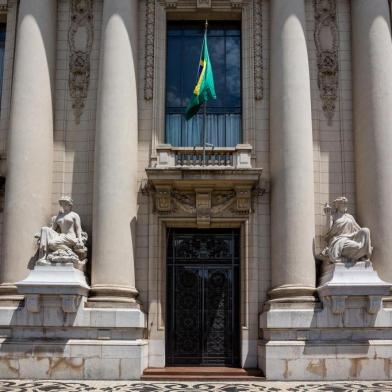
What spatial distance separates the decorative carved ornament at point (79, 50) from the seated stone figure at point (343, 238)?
7770mm

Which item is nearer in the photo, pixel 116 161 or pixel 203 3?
pixel 116 161

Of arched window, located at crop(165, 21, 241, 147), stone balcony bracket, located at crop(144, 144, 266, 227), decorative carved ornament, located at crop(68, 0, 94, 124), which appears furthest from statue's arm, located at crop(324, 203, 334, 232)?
decorative carved ornament, located at crop(68, 0, 94, 124)

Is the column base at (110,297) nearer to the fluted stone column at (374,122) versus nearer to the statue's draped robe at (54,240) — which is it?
the statue's draped robe at (54,240)

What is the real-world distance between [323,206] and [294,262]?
82.9 inches

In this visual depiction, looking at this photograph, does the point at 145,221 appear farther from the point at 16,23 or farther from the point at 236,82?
the point at 16,23

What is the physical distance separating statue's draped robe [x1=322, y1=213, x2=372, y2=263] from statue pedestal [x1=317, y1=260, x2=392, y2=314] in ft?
0.75

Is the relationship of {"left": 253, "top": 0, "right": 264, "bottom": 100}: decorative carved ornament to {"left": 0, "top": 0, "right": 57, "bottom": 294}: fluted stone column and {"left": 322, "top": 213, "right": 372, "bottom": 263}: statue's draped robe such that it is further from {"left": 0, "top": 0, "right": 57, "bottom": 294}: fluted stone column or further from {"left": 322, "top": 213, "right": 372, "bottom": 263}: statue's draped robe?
{"left": 0, "top": 0, "right": 57, "bottom": 294}: fluted stone column

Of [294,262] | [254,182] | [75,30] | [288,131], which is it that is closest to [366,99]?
[288,131]

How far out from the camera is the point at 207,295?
60.8 feet

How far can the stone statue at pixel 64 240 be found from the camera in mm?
16844

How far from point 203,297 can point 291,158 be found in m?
4.58

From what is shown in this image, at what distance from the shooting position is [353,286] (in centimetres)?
1622


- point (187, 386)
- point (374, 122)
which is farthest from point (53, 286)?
point (374, 122)

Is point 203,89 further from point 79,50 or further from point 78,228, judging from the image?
point 78,228
